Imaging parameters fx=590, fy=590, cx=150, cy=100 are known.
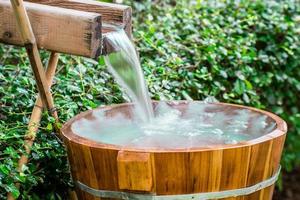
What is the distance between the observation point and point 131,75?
2.62m

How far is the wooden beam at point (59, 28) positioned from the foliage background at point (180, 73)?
1.03 feet

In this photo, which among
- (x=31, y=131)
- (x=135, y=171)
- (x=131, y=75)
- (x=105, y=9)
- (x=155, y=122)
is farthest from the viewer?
(x=131, y=75)

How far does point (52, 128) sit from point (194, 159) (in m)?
0.74

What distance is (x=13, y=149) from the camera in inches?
83.3

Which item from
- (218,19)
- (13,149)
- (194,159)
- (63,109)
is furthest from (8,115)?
(218,19)

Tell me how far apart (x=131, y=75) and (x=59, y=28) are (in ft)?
1.96

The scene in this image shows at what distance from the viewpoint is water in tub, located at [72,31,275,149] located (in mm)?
2186

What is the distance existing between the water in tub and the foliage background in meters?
0.16

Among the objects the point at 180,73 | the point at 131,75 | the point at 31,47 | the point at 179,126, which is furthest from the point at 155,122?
the point at 180,73

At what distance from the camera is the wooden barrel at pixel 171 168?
5.90ft

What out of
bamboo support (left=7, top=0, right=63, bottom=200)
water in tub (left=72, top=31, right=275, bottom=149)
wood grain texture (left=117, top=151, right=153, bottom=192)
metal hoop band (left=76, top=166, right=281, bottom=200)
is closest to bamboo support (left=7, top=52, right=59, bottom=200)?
bamboo support (left=7, top=0, right=63, bottom=200)

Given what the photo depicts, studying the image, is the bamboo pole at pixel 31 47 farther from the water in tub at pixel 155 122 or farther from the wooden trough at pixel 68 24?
the water in tub at pixel 155 122

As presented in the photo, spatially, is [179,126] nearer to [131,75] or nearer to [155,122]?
[155,122]

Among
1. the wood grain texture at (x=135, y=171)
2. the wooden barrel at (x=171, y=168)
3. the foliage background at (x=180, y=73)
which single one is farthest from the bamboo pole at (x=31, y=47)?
the wood grain texture at (x=135, y=171)
